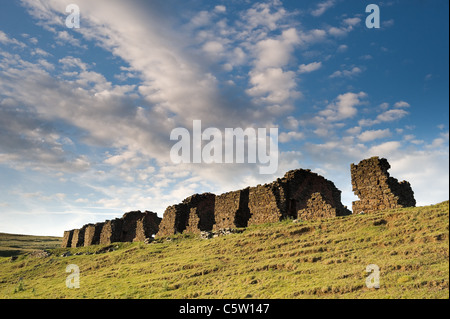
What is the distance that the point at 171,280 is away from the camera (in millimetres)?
13805

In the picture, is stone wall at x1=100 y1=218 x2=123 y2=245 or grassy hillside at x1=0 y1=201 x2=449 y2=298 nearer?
grassy hillside at x1=0 y1=201 x2=449 y2=298

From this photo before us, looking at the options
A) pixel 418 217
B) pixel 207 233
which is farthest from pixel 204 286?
pixel 207 233

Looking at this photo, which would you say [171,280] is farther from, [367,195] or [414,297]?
[367,195]

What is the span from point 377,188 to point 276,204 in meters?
8.04

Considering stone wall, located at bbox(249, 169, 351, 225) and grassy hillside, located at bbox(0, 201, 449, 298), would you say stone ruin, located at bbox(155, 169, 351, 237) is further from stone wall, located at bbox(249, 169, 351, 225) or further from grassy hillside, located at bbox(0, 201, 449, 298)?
grassy hillside, located at bbox(0, 201, 449, 298)

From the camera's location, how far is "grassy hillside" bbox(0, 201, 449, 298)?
28.9 feet

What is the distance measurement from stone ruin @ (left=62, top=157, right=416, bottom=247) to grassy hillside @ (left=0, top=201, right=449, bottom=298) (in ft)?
12.5

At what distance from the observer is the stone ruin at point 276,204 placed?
19.0 metres

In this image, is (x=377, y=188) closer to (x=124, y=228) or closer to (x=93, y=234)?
(x=124, y=228)

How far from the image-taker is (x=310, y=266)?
37.9 feet

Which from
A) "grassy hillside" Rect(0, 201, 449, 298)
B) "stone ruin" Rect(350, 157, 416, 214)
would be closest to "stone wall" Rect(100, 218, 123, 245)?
"grassy hillside" Rect(0, 201, 449, 298)

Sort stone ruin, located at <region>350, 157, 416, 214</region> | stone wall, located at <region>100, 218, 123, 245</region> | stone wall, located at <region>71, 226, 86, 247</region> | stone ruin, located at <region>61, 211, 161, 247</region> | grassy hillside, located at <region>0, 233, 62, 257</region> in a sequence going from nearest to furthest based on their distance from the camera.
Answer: stone ruin, located at <region>350, 157, 416, 214</region> → stone ruin, located at <region>61, 211, 161, 247</region> → stone wall, located at <region>100, 218, 123, 245</region> → grassy hillside, located at <region>0, 233, 62, 257</region> → stone wall, located at <region>71, 226, 86, 247</region>

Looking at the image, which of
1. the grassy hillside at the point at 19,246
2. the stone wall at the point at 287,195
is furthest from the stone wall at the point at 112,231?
the stone wall at the point at 287,195

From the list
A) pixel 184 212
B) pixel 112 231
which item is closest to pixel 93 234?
pixel 112 231
